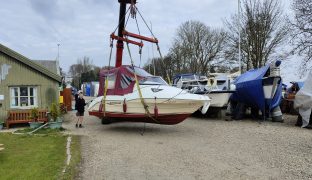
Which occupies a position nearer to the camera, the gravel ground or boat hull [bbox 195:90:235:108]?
the gravel ground

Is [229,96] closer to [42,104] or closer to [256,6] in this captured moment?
[42,104]

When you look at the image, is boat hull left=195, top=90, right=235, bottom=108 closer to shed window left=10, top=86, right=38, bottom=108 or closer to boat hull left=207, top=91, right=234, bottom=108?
boat hull left=207, top=91, right=234, bottom=108

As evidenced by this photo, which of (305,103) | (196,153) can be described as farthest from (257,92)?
(196,153)

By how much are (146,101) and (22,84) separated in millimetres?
8140

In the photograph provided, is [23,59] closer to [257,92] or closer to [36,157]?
[36,157]

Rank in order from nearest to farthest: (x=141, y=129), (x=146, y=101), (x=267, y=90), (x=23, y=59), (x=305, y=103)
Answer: (x=146, y=101) < (x=141, y=129) < (x=305, y=103) < (x=267, y=90) < (x=23, y=59)

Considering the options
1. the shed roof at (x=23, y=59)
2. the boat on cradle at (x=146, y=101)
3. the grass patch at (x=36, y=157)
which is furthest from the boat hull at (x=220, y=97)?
the shed roof at (x=23, y=59)

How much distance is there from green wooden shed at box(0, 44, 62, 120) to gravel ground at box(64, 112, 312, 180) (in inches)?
179

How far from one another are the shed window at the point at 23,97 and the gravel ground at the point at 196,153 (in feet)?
15.3

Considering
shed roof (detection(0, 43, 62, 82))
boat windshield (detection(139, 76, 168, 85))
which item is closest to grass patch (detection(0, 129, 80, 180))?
boat windshield (detection(139, 76, 168, 85))

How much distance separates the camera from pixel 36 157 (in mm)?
8789

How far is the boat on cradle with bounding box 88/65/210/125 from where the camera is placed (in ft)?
39.9

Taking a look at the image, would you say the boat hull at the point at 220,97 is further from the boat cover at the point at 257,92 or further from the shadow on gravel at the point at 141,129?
the shadow on gravel at the point at 141,129

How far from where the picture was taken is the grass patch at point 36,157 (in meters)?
7.11
